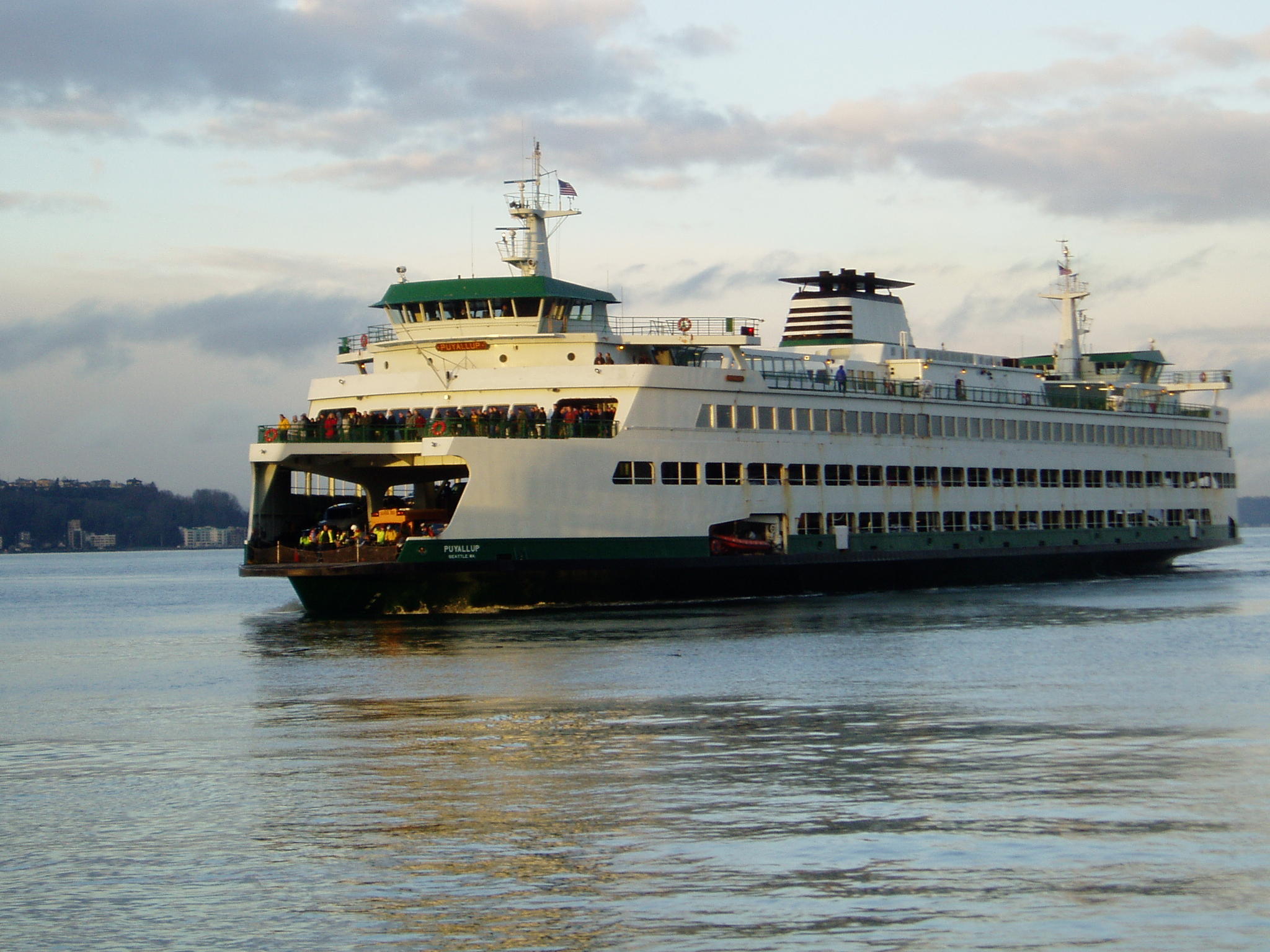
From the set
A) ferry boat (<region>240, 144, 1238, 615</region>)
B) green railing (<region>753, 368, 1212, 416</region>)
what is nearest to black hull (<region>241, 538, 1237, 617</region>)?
ferry boat (<region>240, 144, 1238, 615</region>)

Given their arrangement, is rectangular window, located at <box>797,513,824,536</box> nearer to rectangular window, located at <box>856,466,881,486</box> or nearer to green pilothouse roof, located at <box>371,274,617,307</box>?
rectangular window, located at <box>856,466,881,486</box>

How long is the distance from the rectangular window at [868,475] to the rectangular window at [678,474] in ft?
28.1

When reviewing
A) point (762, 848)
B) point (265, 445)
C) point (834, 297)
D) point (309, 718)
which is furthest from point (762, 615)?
point (762, 848)

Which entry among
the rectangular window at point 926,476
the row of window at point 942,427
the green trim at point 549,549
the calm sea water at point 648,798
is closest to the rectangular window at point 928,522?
the rectangular window at point 926,476

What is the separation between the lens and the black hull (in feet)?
126

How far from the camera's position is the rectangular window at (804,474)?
46.8m

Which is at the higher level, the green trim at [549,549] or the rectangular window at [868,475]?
the rectangular window at [868,475]

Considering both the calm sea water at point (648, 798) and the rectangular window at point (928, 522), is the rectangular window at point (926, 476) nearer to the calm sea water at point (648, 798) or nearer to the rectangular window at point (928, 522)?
the rectangular window at point (928, 522)

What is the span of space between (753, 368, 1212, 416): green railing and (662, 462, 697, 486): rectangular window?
15.7 ft

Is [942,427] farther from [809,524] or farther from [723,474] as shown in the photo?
[723,474]

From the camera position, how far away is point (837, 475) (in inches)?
1919

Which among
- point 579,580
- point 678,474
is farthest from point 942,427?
point 579,580

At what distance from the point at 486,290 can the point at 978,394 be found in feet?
67.8

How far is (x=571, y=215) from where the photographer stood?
160ft
